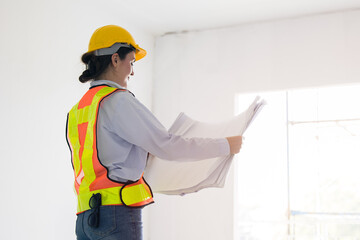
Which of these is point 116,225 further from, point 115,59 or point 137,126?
point 115,59

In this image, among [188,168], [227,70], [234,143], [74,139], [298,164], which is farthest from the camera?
[298,164]

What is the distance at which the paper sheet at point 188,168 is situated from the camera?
2092mm

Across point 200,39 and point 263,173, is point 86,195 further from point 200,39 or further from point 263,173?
point 263,173

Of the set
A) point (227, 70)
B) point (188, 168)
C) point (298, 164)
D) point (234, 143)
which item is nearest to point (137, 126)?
point (234, 143)

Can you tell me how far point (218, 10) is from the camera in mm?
3834

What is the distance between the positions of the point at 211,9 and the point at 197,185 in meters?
2.15

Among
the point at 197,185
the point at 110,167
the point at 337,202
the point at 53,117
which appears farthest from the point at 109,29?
the point at 337,202

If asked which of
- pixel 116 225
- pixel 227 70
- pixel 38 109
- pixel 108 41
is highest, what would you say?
pixel 227 70

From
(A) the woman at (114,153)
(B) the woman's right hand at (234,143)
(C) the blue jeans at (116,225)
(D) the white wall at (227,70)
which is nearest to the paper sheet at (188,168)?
(B) the woman's right hand at (234,143)

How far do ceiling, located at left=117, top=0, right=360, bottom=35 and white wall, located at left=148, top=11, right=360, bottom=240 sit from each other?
0.09 meters

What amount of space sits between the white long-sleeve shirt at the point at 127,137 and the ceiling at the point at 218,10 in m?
2.37

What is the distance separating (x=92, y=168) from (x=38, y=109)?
1468mm

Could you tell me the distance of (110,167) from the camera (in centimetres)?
148

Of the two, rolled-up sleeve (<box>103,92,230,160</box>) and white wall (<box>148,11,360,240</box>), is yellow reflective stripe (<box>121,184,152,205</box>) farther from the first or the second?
white wall (<box>148,11,360,240</box>)
